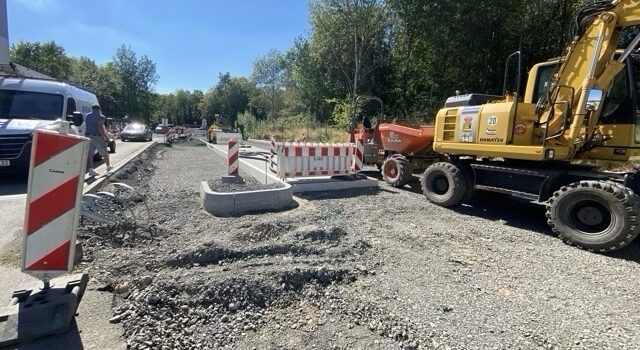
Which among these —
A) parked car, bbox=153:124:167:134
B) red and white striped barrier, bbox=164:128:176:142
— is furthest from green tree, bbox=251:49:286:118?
red and white striped barrier, bbox=164:128:176:142

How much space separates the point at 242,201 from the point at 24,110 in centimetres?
742

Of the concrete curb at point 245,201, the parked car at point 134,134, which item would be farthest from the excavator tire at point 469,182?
the parked car at point 134,134

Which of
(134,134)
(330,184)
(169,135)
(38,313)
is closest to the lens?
(38,313)

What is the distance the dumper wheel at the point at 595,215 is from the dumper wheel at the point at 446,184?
1.63 m

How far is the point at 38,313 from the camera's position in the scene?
2.65 meters

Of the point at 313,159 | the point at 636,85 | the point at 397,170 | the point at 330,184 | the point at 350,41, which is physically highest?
the point at 350,41

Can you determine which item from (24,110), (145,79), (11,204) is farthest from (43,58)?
(11,204)

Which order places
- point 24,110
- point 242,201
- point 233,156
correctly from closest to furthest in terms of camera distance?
1. point 242,201
2. point 233,156
3. point 24,110

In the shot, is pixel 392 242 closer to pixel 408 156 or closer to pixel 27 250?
pixel 27 250

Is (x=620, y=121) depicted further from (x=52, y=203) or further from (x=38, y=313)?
(x=38, y=313)

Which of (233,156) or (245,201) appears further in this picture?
(233,156)

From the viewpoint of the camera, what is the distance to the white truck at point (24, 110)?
7910mm

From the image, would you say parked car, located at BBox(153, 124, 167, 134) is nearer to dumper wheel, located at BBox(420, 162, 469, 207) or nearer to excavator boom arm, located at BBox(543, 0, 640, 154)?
dumper wheel, located at BBox(420, 162, 469, 207)

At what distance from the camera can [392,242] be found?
486 centimetres
